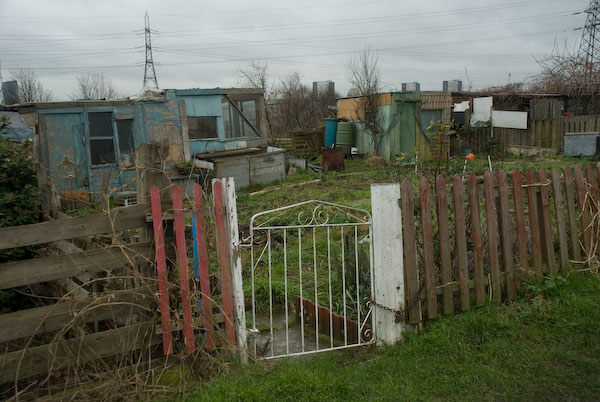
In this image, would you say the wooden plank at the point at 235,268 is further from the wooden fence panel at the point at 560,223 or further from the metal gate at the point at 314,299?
the wooden fence panel at the point at 560,223

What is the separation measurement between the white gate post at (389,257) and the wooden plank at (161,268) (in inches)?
69.5

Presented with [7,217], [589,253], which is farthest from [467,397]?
[7,217]

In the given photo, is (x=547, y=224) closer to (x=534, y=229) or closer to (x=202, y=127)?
(x=534, y=229)

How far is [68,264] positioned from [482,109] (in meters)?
22.1

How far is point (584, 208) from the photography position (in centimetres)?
529

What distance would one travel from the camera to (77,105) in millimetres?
13266

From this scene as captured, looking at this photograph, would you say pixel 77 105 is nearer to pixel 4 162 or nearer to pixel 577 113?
pixel 4 162

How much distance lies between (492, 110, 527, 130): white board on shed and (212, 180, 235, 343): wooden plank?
19504 millimetres

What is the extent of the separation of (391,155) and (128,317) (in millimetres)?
16363

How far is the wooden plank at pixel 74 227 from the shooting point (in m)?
3.13

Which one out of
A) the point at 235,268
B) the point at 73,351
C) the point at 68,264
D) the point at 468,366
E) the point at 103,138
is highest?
the point at 103,138

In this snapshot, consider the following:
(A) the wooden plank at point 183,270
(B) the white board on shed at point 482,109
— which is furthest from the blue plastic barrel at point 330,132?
(A) the wooden plank at point 183,270

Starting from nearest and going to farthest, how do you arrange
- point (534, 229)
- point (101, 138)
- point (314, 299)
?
point (534, 229), point (314, 299), point (101, 138)

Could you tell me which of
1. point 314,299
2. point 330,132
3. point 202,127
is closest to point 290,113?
point 330,132
